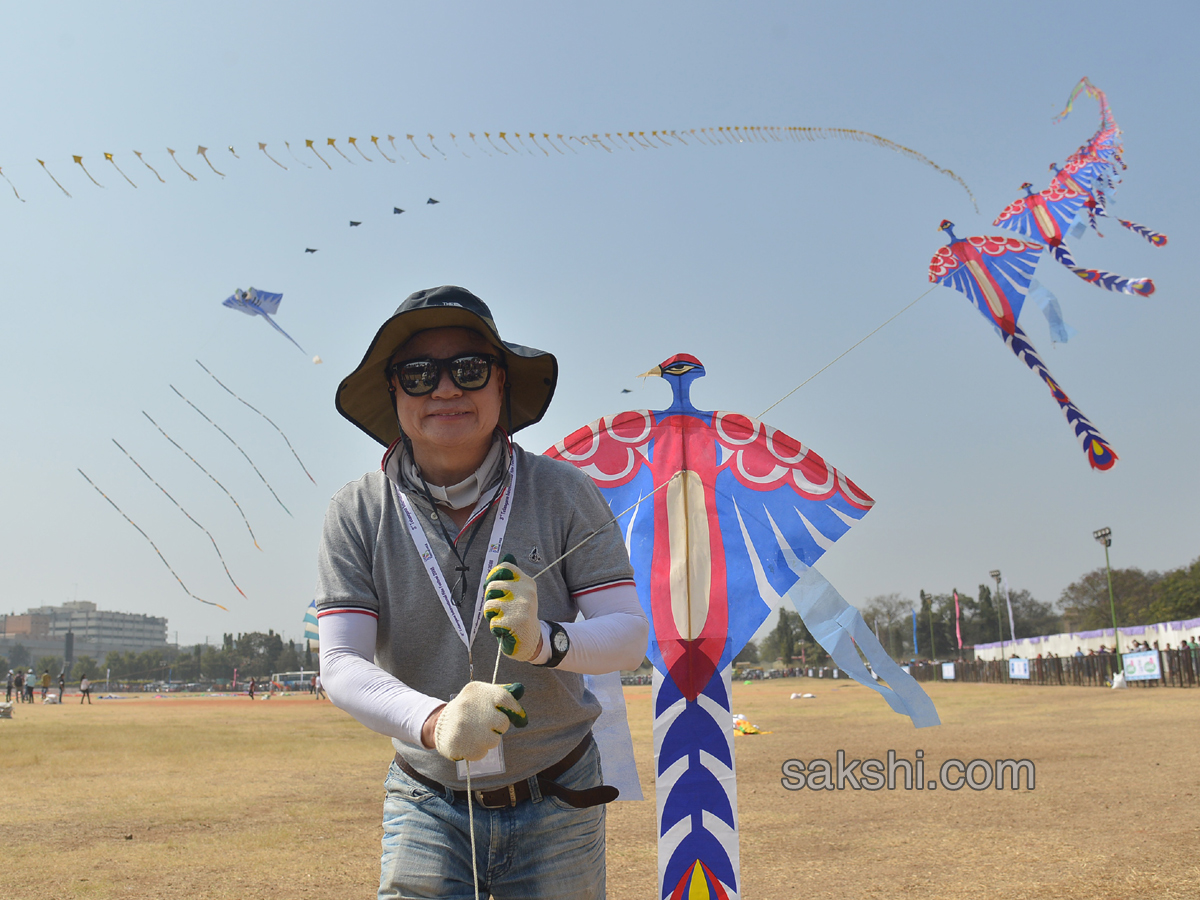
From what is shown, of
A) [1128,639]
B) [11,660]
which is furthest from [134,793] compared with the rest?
[11,660]

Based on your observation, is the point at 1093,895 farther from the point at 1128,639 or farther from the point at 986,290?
the point at 1128,639

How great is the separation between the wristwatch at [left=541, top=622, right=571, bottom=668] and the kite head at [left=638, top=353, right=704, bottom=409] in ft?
9.23

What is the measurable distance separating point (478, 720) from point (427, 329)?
1.12 m

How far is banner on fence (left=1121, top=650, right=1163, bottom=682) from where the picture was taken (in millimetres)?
31797

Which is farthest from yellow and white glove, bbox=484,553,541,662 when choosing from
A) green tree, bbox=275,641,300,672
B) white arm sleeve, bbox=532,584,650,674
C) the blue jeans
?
green tree, bbox=275,641,300,672

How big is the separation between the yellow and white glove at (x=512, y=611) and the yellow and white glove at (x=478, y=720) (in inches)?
4.3

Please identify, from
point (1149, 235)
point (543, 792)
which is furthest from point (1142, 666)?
point (543, 792)

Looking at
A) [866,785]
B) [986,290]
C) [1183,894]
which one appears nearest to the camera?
[1183,894]

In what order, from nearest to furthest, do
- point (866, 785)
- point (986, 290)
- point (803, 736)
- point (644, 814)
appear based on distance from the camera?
point (986, 290)
point (644, 814)
point (866, 785)
point (803, 736)

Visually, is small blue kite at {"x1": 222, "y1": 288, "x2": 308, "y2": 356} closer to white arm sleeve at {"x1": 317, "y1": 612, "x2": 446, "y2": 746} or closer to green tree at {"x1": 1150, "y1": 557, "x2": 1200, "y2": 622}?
white arm sleeve at {"x1": 317, "y1": 612, "x2": 446, "y2": 746}

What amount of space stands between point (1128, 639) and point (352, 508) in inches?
1707

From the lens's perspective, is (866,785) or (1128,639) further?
(1128,639)

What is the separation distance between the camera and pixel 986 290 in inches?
227

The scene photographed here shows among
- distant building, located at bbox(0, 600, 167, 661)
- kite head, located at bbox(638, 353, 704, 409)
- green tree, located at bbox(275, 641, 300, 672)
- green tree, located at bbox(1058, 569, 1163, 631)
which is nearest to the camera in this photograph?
kite head, located at bbox(638, 353, 704, 409)
